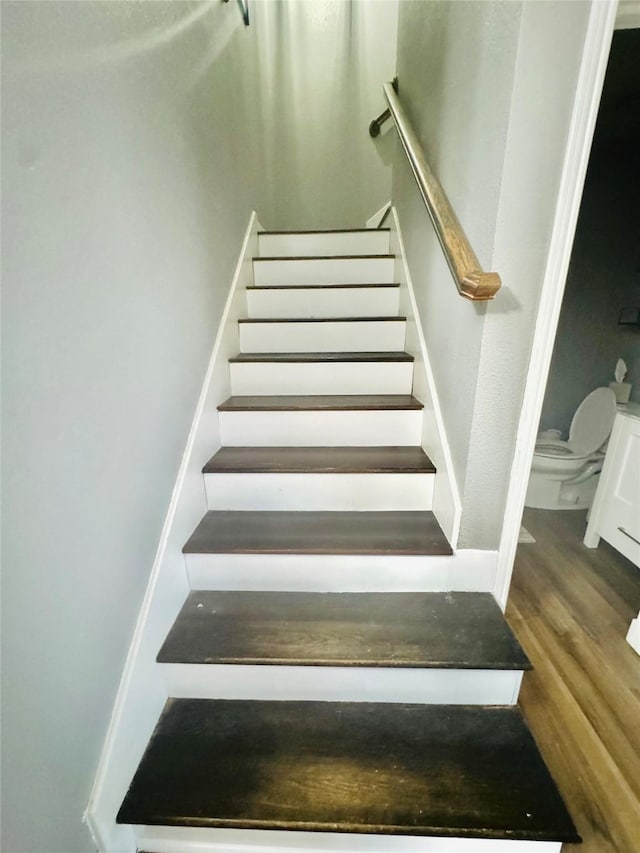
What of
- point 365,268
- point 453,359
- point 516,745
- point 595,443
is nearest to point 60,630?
point 516,745

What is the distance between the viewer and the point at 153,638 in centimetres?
100

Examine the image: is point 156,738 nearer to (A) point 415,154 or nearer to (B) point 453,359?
(B) point 453,359

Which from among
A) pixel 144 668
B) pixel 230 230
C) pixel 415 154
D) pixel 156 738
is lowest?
pixel 156 738

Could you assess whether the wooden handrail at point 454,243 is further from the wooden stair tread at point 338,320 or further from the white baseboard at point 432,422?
the wooden stair tread at point 338,320

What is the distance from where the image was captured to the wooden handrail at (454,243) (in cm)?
89

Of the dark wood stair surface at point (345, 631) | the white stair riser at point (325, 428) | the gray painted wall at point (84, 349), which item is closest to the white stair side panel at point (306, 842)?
the gray painted wall at point (84, 349)

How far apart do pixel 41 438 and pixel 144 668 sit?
64cm

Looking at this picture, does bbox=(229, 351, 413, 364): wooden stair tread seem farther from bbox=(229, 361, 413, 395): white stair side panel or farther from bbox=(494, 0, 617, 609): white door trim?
bbox=(494, 0, 617, 609): white door trim

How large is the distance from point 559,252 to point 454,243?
244 millimetres

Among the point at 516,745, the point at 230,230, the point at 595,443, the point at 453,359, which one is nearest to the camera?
the point at 516,745

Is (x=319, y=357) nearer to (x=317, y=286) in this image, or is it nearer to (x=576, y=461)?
(x=317, y=286)

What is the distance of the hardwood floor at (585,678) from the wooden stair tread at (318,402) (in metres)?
0.99

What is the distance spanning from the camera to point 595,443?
247 cm

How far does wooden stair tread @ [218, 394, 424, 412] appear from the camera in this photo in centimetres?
150
